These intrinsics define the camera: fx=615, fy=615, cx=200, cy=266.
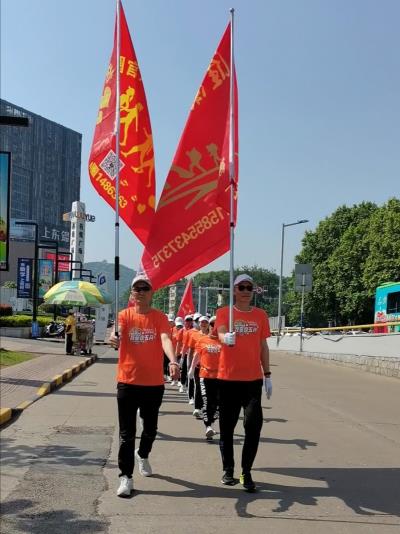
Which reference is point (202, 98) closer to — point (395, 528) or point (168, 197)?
point (168, 197)

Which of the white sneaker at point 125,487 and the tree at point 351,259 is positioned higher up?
the tree at point 351,259

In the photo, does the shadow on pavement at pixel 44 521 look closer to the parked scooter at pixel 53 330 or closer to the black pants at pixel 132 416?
the black pants at pixel 132 416

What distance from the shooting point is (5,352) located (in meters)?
20.4

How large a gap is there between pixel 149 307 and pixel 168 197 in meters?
1.59

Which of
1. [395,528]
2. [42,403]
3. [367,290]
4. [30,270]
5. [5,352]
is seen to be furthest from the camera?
[367,290]

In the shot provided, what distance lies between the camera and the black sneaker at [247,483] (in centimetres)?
537

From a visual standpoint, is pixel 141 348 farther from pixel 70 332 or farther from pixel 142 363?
pixel 70 332

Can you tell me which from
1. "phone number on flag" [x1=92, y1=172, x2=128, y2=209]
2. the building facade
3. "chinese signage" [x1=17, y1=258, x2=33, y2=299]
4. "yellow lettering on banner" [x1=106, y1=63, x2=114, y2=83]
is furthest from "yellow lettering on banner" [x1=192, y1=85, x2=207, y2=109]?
the building facade

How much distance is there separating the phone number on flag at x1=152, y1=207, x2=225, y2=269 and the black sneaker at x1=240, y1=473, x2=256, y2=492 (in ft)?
7.72

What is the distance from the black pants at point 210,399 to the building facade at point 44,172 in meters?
131

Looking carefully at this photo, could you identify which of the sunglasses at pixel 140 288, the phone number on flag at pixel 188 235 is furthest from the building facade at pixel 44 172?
the sunglasses at pixel 140 288

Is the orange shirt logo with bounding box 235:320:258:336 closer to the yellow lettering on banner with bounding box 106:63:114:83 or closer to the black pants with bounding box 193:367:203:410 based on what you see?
the black pants with bounding box 193:367:203:410

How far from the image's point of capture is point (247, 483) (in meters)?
5.39

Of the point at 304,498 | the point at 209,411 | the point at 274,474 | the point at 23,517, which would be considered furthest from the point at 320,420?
the point at 23,517
